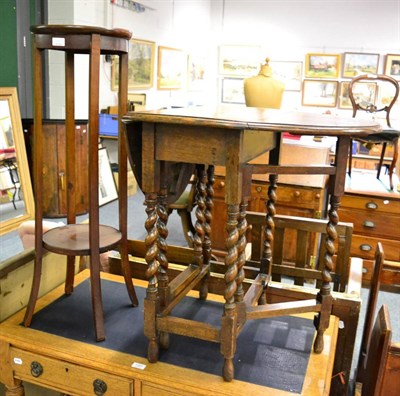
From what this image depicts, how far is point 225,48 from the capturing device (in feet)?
32.2

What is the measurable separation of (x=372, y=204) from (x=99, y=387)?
2901 mm

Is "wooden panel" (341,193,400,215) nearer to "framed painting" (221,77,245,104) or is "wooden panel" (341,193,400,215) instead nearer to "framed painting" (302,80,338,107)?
"framed painting" (302,80,338,107)

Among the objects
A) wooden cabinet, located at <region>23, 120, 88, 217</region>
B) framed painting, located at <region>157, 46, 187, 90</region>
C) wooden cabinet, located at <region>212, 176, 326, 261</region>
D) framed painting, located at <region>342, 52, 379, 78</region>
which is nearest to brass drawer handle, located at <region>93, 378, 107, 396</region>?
wooden cabinet, located at <region>212, 176, 326, 261</region>

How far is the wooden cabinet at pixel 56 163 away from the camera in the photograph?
17.1 feet

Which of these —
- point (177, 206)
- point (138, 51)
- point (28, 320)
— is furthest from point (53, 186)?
point (28, 320)

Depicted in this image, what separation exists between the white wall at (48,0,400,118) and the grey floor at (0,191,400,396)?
2312mm

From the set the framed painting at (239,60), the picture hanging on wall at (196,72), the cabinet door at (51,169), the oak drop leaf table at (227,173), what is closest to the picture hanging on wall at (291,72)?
the framed painting at (239,60)

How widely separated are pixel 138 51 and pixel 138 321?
5.89 m

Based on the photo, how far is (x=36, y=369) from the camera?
177 centimetres

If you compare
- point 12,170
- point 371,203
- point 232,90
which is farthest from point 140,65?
point 371,203

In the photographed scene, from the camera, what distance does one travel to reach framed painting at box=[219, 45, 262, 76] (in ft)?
31.4

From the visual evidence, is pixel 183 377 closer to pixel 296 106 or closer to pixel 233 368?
pixel 233 368

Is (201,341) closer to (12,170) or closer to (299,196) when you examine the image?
(299,196)

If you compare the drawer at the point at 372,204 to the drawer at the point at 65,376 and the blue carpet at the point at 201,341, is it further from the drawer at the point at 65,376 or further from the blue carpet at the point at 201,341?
the drawer at the point at 65,376
